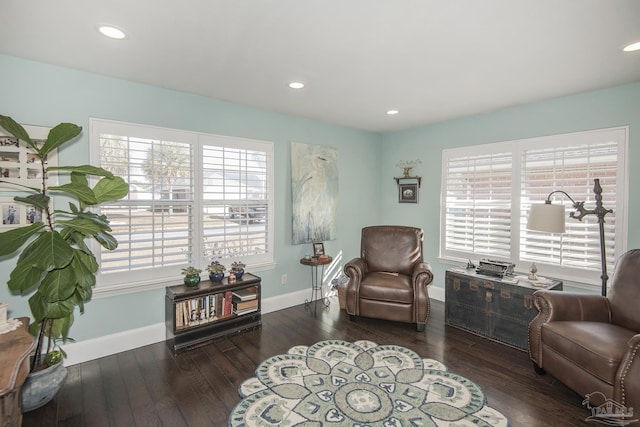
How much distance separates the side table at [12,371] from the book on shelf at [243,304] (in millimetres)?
1718

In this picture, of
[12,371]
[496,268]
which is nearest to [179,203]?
[12,371]

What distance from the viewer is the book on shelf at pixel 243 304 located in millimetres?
3295

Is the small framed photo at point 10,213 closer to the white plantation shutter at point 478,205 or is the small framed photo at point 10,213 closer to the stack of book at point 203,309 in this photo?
the stack of book at point 203,309

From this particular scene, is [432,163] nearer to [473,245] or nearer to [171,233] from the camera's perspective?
[473,245]

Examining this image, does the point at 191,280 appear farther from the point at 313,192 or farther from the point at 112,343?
the point at 313,192

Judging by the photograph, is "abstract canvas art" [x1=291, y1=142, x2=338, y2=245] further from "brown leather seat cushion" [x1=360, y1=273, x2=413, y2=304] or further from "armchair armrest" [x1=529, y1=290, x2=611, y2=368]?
"armchair armrest" [x1=529, y1=290, x2=611, y2=368]

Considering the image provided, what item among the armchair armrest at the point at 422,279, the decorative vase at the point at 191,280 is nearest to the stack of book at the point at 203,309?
the decorative vase at the point at 191,280

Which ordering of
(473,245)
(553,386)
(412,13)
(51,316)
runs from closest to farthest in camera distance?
(412,13) < (51,316) < (553,386) < (473,245)

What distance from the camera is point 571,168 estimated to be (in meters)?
3.27

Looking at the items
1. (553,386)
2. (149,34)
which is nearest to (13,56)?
(149,34)

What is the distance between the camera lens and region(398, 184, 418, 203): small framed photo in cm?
471

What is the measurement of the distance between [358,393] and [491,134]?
10.9 ft

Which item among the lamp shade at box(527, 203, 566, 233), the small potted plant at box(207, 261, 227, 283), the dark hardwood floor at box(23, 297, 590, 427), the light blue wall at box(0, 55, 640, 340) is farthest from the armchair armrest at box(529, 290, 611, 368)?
the small potted plant at box(207, 261, 227, 283)

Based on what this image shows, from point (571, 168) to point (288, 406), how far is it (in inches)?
139
